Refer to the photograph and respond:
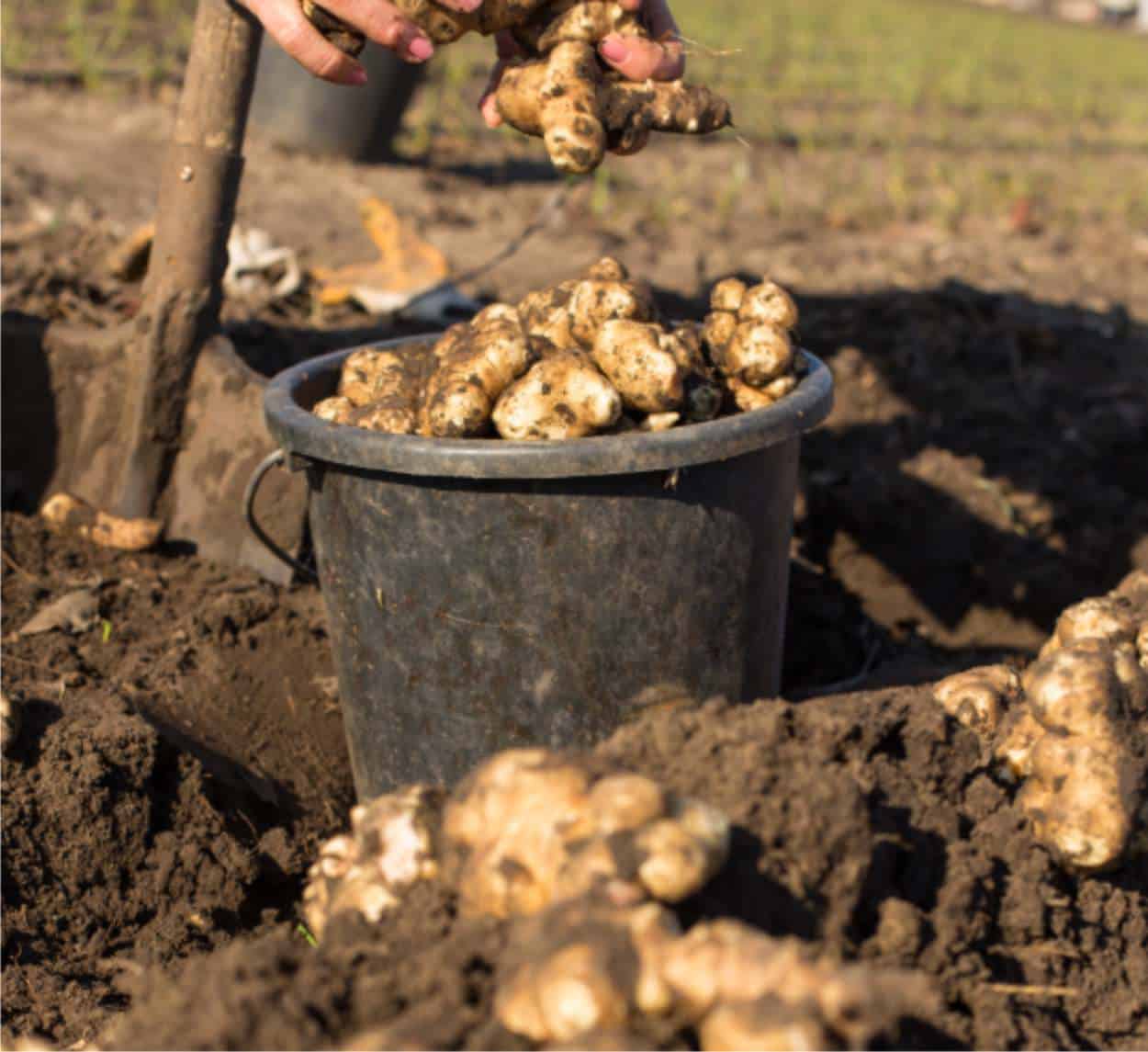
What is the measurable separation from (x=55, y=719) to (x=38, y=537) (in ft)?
3.22

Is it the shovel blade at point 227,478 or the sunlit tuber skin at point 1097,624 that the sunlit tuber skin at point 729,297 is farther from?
the shovel blade at point 227,478

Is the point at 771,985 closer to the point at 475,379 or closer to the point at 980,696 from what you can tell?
the point at 980,696

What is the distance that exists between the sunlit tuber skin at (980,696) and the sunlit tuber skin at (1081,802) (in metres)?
0.18

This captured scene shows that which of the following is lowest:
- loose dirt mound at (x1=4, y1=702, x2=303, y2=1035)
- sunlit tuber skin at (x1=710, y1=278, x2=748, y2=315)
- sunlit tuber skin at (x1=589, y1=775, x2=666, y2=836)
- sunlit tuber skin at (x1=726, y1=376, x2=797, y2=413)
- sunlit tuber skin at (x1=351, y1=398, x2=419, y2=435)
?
loose dirt mound at (x1=4, y1=702, x2=303, y2=1035)

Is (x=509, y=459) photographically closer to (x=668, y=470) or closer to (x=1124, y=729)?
(x=668, y=470)

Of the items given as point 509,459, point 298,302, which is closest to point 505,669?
point 509,459

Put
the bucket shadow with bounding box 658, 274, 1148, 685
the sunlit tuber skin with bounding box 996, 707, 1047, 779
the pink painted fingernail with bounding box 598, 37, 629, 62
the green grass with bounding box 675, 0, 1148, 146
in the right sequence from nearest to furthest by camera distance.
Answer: the sunlit tuber skin with bounding box 996, 707, 1047, 779
the pink painted fingernail with bounding box 598, 37, 629, 62
the bucket shadow with bounding box 658, 274, 1148, 685
the green grass with bounding box 675, 0, 1148, 146

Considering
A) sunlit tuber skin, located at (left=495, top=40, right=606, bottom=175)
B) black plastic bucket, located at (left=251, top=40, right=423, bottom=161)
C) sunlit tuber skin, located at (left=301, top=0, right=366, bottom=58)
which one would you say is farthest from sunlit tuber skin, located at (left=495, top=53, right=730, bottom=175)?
black plastic bucket, located at (left=251, top=40, right=423, bottom=161)

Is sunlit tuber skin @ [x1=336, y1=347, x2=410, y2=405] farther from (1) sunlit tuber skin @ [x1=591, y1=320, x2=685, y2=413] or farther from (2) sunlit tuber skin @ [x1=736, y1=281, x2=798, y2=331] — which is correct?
(2) sunlit tuber skin @ [x1=736, y1=281, x2=798, y2=331]

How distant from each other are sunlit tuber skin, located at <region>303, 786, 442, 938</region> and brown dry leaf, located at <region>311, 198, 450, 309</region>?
10.3 ft

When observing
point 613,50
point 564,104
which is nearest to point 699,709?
point 564,104

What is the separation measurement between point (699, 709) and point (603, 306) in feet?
2.67

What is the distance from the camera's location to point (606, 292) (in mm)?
2490

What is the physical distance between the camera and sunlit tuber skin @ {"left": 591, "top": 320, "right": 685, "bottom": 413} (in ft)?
7.60
